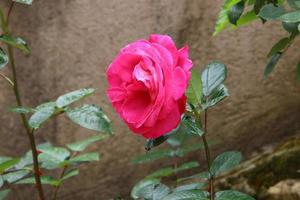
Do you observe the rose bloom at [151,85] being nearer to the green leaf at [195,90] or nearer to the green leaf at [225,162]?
the green leaf at [195,90]

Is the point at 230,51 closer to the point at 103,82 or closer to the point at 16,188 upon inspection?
the point at 103,82

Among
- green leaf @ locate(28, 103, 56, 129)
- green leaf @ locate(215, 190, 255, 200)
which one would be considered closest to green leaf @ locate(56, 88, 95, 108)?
green leaf @ locate(28, 103, 56, 129)

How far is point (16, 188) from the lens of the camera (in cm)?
195

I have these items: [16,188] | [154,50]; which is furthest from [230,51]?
[154,50]

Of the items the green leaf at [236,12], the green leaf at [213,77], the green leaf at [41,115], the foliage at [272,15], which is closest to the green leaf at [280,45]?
the foliage at [272,15]

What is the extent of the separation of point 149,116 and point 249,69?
145 centimetres

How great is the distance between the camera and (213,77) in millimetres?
914

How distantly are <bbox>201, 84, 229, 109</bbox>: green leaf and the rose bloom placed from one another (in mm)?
103

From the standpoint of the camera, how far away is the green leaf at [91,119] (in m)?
0.93

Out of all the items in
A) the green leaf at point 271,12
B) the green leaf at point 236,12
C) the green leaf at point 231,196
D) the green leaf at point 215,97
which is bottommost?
the green leaf at point 231,196

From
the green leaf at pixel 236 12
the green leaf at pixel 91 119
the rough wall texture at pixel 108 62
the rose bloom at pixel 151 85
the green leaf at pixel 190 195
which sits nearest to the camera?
the rose bloom at pixel 151 85

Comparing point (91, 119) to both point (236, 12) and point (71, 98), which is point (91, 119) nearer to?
point (71, 98)

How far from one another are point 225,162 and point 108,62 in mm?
1111

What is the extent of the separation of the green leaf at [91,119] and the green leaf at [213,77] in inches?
7.5
